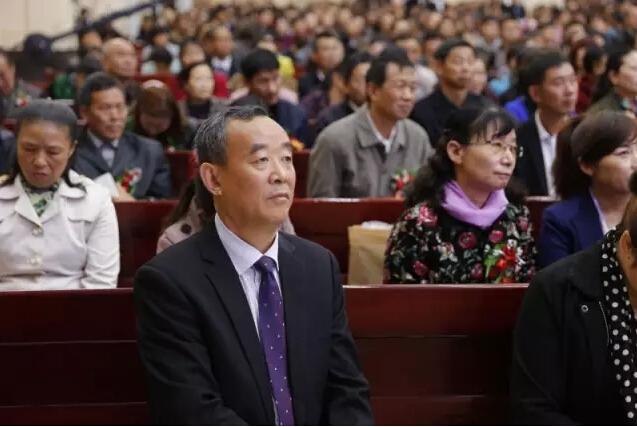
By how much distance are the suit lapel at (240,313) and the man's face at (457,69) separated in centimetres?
415

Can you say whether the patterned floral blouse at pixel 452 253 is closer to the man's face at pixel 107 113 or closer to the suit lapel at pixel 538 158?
the suit lapel at pixel 538 158

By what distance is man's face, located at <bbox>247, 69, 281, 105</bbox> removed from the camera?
6.40 meters

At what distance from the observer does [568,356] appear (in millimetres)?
2395

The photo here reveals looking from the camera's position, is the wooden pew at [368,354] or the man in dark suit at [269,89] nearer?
the wooden pew at [368,354]

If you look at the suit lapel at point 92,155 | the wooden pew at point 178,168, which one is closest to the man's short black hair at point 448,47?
the wooden pew at point 178,168

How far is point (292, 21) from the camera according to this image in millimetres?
16969

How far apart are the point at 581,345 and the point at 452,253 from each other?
3.15ft

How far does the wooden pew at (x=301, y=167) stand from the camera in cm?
568

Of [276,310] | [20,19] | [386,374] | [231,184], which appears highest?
[20,19]

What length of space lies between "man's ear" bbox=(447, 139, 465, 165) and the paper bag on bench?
1.73 ft

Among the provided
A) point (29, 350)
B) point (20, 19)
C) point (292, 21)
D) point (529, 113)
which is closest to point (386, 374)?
point (29, 350)

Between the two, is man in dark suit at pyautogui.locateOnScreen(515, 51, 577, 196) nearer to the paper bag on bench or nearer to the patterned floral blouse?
the paper bag on bench

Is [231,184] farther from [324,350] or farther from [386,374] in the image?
[386,374]

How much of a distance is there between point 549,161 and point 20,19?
11.1 m
